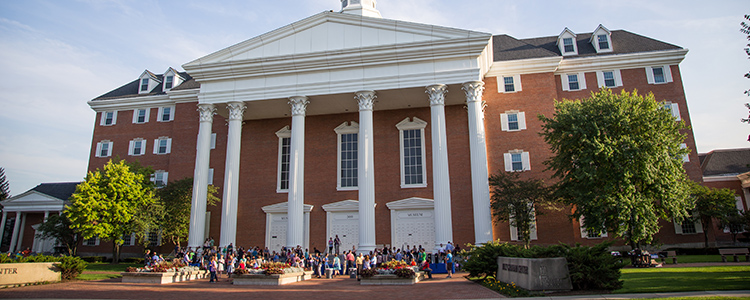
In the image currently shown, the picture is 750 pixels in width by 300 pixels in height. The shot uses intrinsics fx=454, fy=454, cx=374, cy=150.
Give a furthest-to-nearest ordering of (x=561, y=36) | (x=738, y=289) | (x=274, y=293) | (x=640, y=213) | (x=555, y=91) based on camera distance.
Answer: (x=561, y=36), (x=555, y=91), (x=640, y=213), (x=274, y=293), (x=738, y=289)

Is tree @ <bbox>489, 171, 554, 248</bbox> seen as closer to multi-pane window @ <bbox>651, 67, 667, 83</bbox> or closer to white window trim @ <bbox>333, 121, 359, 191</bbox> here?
white window trim @ <bbox>333, 121, 359, 191</bbox>

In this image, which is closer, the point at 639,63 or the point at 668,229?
the point at 668,229

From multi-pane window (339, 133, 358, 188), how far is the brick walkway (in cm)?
1715

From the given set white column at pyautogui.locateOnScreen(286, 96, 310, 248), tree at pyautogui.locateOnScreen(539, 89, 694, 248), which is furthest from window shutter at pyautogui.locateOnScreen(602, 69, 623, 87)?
white column at pyautogui.locateOnScreen(286, 96, 310, 248)

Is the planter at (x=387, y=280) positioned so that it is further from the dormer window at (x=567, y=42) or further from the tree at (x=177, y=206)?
the dormer window at (x=567, y=42)

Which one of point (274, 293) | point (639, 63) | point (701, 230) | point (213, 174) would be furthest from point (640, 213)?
point (213, 174)

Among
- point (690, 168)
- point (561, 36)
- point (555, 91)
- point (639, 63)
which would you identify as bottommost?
point (690, 168)

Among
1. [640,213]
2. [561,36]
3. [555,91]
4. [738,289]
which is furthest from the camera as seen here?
[561,36]

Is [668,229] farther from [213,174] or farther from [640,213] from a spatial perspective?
[213,174]

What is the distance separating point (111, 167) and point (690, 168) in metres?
44.0

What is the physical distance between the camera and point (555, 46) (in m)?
39.9

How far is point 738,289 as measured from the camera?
13.0m

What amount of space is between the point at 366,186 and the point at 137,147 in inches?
1045

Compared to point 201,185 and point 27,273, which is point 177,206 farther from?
point 27,273
